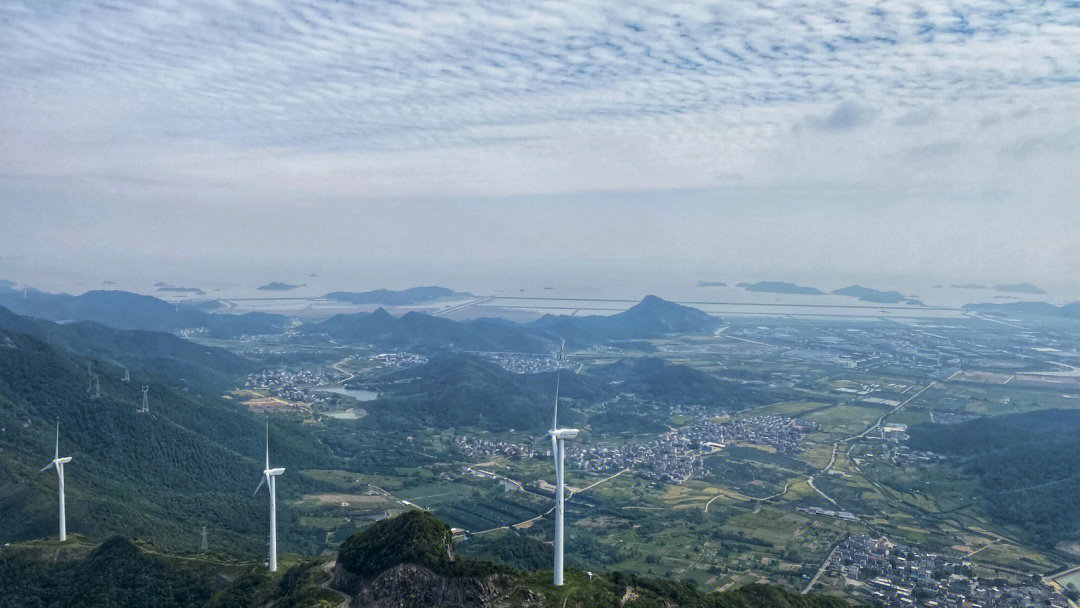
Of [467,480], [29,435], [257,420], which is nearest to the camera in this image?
[29,435]

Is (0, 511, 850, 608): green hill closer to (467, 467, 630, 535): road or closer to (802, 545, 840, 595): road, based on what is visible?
(802, 545, 840, 595): road

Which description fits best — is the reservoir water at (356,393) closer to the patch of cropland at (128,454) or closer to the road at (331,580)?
the patch of cropland at (128,454)

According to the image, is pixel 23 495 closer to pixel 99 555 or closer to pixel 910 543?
pixel 99 555

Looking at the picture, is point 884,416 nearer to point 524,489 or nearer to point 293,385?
point 524,489

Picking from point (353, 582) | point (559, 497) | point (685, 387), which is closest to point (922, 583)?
point (559, 497)

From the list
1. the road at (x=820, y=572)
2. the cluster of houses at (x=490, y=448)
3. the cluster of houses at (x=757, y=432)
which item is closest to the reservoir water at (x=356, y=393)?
the cluster of houses at (x=490, y=448)

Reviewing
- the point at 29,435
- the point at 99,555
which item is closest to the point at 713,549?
the point at 99,555
